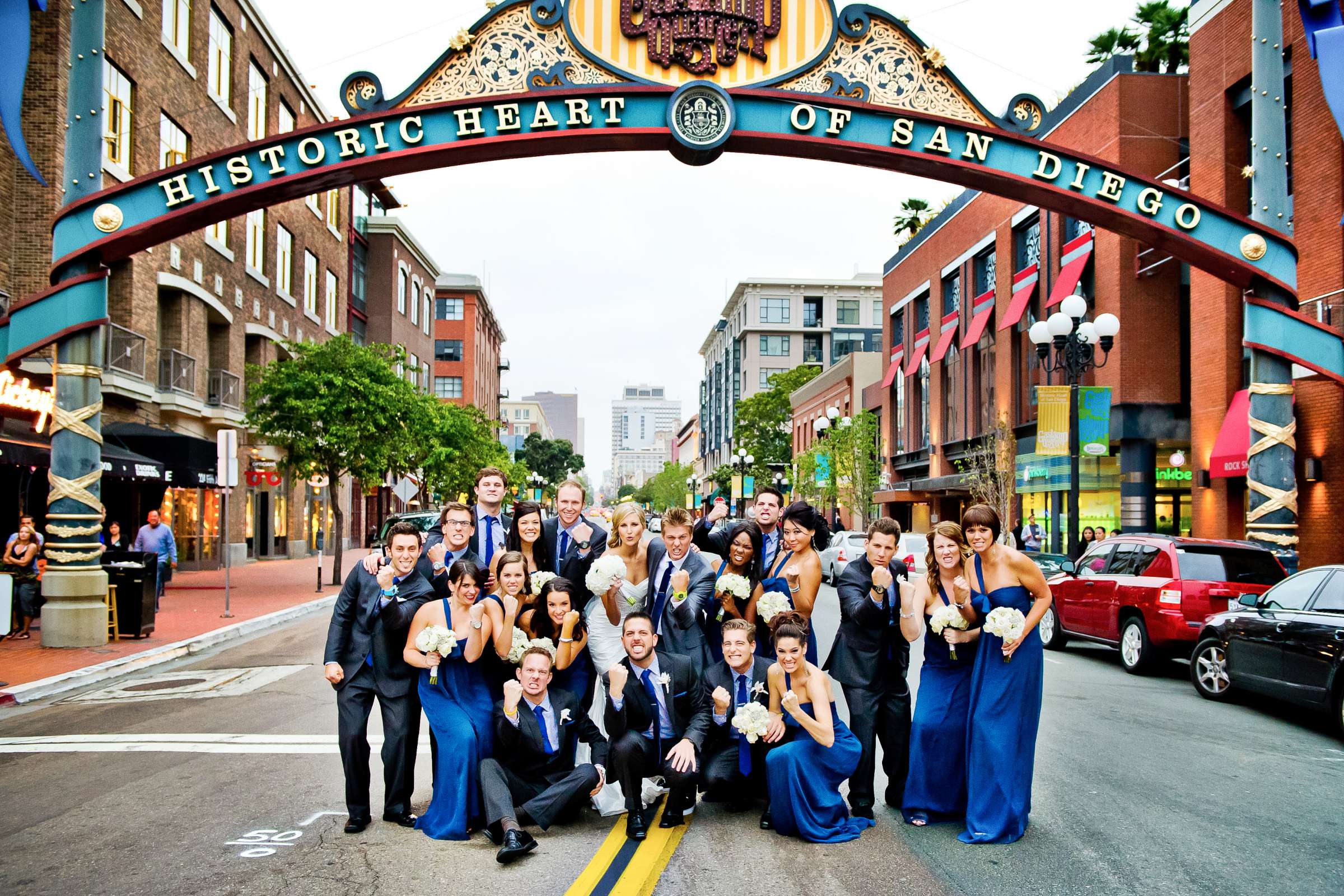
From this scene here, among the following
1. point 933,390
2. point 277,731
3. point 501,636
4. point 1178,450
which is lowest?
point 277,731

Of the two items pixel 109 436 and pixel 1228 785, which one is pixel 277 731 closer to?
pixel 1228 785

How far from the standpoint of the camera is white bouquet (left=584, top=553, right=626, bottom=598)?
265 inches

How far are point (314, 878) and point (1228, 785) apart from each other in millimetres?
6052

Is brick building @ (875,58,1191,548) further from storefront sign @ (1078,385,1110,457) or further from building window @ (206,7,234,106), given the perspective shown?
building window @ (206,7,234,106)

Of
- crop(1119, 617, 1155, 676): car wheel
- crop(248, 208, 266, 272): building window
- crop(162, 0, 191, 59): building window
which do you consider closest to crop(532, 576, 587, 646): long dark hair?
crop(1119, 617, 1155, 676): car wheel

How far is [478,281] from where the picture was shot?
80500 millimetres

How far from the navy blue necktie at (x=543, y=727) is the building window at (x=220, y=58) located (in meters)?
27.9

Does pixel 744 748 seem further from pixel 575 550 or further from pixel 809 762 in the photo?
pixel 575 550

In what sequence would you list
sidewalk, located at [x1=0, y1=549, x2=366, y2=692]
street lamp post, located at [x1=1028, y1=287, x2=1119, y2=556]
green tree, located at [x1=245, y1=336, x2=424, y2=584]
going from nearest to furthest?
sidewalk, located at [x1=0, y1=549, x2=366, y2=692], street lamp post, located at [x1=1028, y1=287, x2=1119, y2=556], green tree, located at [x1=245, y1=336, x2=424, y2=584]

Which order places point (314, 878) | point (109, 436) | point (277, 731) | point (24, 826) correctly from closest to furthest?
point (314, 878), point (24, 826), point (277, 731), point (109, 436)

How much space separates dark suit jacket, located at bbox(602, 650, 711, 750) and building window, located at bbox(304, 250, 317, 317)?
35088mm

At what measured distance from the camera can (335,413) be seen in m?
23.6

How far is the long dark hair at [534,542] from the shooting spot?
7.55 meters

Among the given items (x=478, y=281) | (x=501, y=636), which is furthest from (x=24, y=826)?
(x=478, y=281)
